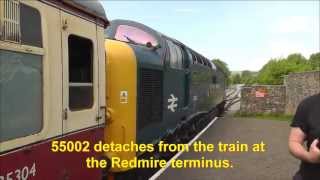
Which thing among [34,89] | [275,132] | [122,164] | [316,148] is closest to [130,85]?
[122,164]

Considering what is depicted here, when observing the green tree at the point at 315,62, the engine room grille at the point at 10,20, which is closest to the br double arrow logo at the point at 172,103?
the engine room grille at the point at 10,20

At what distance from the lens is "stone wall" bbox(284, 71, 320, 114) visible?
984 inches

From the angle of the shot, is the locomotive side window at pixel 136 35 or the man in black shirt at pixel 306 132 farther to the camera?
the locomotive side window at pixel 136 35

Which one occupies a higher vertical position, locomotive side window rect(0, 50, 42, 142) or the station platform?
locomotive side window rect(0, 50, 42, 142)

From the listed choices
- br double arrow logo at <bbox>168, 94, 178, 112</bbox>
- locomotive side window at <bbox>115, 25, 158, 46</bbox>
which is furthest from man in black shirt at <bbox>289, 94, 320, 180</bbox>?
br double arrow logo at <bbox>168, 94, 178, 112</bbox>

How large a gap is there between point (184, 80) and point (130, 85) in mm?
5373

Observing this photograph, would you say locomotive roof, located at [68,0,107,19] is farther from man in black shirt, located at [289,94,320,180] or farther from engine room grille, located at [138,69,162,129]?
man in black shirt, located at [289,94,320,180]

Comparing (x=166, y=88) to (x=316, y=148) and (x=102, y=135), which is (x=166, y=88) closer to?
(x=102, y=135)

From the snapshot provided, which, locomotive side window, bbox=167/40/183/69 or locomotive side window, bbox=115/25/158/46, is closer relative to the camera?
locomotive side window, bbox=115/25/158/46

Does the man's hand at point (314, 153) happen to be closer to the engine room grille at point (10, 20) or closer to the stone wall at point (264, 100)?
the engine room grille at point (10, 20)

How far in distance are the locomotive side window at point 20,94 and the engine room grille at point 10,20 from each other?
118 millimetres

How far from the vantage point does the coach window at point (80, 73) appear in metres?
5.40

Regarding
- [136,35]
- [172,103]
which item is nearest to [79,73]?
[136,35]

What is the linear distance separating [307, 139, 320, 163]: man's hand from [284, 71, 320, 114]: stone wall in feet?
64.8
